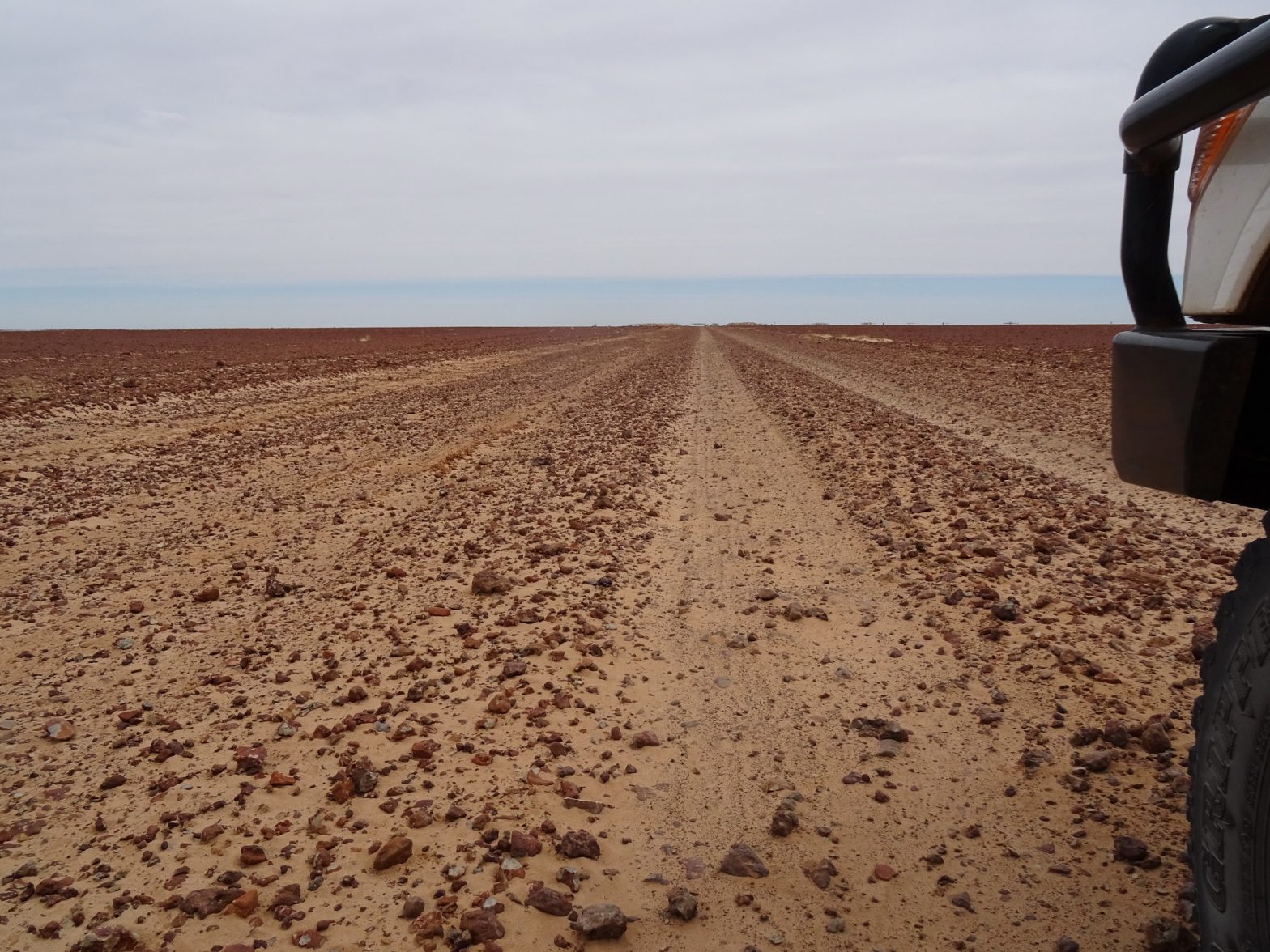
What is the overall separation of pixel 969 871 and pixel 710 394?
14.0 meters

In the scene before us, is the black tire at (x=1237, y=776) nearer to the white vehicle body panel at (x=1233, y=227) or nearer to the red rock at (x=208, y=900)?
the white vehicle body panel at (x=1233, y=227)

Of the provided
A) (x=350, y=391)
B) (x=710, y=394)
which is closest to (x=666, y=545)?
(x=710, y=394)

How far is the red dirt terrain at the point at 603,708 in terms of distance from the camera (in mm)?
2266

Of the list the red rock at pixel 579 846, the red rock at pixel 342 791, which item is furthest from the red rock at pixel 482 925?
the red rock at pixel 342 791

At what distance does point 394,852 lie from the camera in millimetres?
2426

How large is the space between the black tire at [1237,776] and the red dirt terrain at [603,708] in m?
0.56

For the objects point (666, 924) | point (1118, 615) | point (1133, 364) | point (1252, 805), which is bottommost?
point (666, 924)

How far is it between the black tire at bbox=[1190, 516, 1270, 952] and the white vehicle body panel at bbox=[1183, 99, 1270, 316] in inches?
19.6

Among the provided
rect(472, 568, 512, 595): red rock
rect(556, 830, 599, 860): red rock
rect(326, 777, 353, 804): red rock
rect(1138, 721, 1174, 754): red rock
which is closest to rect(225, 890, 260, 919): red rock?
Answer: rect(326, 777, 353, 804): red rock

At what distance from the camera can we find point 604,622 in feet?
13.9

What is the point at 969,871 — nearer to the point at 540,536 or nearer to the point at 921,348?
the point at 540,536

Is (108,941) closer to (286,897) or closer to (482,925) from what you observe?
(286,897)

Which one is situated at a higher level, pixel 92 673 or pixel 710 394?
pixel 710 394

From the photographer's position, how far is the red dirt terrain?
227 cm
